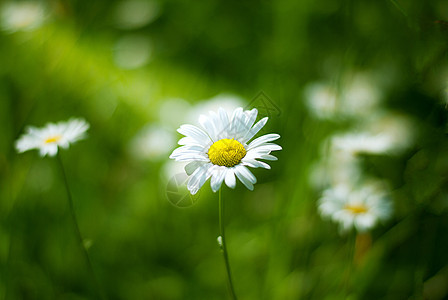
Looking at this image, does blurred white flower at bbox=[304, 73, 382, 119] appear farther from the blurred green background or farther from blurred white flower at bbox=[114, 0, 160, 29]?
blurred white flower at bbox=[114, 0, 160, 29]

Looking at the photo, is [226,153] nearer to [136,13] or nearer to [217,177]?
[217,177]

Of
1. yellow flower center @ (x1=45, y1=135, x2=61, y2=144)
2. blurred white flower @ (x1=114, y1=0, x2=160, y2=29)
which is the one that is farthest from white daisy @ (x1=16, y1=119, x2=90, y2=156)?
blurred white flower @ (x1=114, y1=0, x2=160, y2=29)

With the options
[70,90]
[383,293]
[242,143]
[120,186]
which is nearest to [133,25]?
[70,90]

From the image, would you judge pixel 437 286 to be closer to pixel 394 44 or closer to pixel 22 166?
pixel 394 44

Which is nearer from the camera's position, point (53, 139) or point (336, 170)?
point (53, 139)

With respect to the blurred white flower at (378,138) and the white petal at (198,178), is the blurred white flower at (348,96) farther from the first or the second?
the white petal at (198,178)

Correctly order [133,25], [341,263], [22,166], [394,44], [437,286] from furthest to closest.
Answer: [133,25] < [394,44] < [22,166] < [341,263] < [437,286]

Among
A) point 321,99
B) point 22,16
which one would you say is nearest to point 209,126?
point 321,99

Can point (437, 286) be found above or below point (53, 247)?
below
